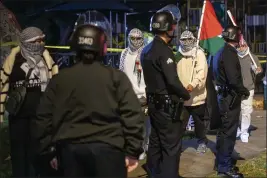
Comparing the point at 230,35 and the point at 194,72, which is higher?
the point at 230,35

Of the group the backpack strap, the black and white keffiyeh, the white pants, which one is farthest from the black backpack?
the white pants

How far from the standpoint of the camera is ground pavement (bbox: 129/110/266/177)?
7543 millimetres

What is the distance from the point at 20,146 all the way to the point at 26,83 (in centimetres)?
71

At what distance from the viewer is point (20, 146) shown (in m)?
6.01

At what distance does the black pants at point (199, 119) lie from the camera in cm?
825

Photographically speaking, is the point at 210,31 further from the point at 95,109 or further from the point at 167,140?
the point at 95,109

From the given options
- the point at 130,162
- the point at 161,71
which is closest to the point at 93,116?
the point at 130,162

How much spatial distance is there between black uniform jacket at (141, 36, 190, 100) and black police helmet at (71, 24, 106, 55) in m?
1.79

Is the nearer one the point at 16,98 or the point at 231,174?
the point at 16,98

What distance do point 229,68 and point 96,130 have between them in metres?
3.56

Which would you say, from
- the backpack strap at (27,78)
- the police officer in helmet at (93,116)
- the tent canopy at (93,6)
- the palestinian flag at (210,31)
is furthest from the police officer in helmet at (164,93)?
the tent canopy at (93,6)

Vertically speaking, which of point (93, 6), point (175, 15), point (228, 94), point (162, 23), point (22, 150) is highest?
point (93, 6)

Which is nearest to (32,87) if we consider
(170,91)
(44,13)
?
(170,91)

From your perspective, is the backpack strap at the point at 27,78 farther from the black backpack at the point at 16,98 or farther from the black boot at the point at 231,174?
the black boot at the point at 231,174
